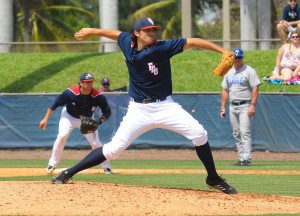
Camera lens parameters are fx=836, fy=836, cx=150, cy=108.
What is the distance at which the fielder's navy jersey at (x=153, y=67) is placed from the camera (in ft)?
31.2

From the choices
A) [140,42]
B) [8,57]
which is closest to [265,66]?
[8,57]

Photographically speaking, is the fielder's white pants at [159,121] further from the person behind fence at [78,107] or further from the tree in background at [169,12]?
the tree in background at [169,12]

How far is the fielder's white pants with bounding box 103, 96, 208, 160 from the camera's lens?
944 centimetres

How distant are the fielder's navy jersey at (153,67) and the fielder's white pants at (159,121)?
130mm

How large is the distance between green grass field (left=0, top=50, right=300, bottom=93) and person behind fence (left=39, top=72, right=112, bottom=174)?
9.75 m

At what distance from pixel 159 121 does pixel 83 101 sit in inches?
178

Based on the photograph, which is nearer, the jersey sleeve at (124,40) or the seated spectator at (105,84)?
the jersey sleeve at (124,40)

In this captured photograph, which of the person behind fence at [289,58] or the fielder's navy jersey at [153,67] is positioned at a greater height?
the fielder's navy jersey at [153,67]

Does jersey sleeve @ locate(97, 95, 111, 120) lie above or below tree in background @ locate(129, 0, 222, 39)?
below

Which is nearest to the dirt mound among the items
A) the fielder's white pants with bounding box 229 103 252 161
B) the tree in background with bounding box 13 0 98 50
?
the fielder's white pants with bounding box 229 103 252 161

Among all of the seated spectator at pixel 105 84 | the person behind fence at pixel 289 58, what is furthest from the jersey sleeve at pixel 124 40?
the seated spectator at pixel 105 84

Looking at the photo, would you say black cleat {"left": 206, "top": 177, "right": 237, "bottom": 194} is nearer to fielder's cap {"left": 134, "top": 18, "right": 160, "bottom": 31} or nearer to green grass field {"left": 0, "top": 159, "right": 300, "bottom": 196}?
green grass field {"left": 0, "top": 159, "right": 300, "bottom": 196}

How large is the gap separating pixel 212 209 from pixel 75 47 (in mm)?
20541

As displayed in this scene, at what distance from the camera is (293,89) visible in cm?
2086
